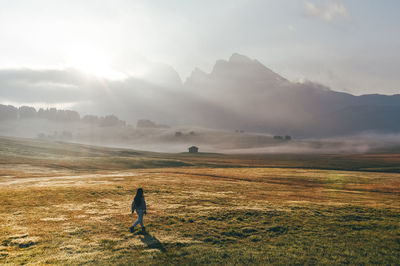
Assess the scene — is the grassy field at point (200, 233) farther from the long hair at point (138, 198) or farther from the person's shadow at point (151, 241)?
the long hair at point (138, 198)

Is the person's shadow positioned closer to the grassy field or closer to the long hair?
the grassy field

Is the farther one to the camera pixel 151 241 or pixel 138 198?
pixel 138 198

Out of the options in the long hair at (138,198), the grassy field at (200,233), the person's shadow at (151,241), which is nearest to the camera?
the grassy field at (200,233)

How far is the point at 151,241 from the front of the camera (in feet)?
85.6

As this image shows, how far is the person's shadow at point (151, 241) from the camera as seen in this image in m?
24.7

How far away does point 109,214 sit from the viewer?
1442 inches

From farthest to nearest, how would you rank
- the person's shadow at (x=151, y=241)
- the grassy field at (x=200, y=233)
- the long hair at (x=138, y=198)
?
the long hair at (x=138, y=198) < the person's shadow at (x=151, y=241) < the grassy field at (x=200, y=233)

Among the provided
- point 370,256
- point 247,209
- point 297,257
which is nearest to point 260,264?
point 297,257

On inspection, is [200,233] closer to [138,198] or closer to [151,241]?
[151,241]

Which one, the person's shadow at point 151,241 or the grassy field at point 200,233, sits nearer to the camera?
the grassy field at point 200,233

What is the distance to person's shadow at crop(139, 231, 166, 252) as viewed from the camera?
24672mm

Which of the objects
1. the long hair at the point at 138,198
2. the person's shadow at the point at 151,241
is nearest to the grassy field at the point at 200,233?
the person's shadow at the point at 151,241

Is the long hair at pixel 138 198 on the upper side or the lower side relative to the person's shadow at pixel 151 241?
upper

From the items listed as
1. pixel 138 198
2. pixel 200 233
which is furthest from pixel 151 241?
pixel 200 233
